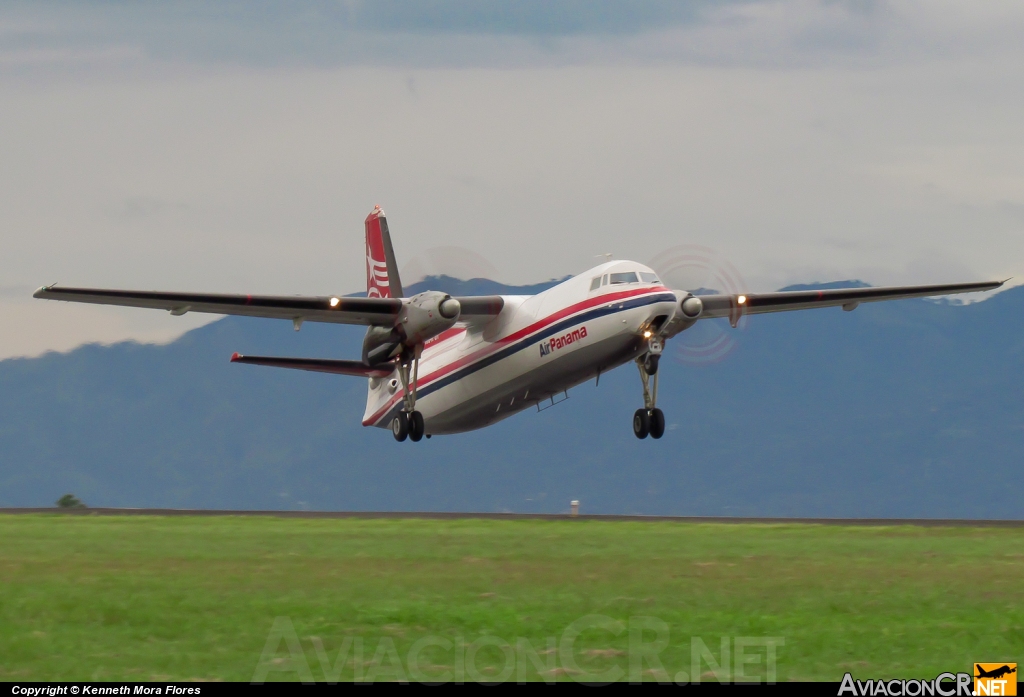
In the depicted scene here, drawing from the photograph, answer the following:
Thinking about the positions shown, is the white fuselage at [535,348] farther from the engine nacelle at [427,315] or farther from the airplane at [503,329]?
the engine nacelle at [427,315]

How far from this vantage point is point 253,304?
126 ft

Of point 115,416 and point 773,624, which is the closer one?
point 773,624

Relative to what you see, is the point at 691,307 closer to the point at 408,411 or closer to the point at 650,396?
the point at 650,396

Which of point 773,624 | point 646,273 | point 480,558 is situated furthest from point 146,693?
point 646,273

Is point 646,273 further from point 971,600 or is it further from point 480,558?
point 971,600

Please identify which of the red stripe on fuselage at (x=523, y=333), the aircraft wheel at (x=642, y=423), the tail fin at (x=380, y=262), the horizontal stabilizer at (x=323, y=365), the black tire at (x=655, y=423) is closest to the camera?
the red stripe on fuselage at (x=523, y=333)

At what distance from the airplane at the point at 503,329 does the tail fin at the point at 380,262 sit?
4335 millimetres

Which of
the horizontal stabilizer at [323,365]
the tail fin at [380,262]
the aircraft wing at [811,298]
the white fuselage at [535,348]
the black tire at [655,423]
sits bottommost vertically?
the black tire at [655,423]

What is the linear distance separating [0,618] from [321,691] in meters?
5.73

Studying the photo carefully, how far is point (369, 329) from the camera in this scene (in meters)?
42.1

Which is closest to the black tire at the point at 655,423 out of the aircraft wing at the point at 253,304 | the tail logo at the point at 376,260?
the aircraft wing at the point at 253,304

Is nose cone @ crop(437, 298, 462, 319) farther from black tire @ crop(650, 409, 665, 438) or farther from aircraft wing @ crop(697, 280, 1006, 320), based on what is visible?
aircraft wing @ crop(697, 280, 1006, 320)

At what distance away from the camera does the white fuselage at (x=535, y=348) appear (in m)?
35.4

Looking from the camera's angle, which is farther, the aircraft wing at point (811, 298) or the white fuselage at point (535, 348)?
the aircraft wing at point (811, 298)
